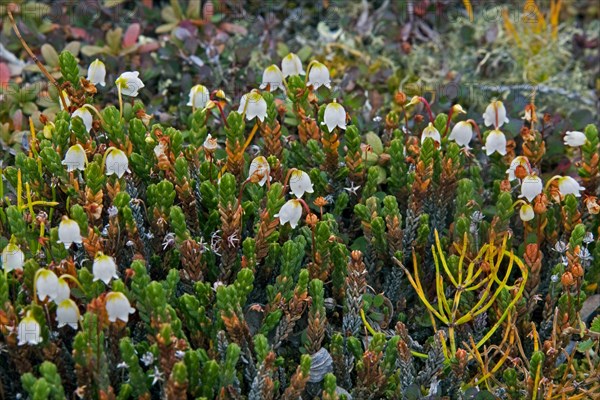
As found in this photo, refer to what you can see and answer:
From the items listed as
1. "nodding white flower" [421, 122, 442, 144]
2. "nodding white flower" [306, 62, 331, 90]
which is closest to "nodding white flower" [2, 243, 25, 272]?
"nodding white flower" [306, 62, 331, 90]

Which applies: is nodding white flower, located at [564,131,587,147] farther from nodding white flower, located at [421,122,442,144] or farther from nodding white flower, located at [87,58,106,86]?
nodding white flower, located at [87,58,106,86]

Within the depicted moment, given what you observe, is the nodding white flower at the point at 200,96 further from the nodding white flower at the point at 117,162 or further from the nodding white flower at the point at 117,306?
the nodding white flower at the point at 117,306

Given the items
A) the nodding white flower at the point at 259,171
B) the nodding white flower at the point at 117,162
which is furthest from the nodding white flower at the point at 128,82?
the nodding white flower at the point at 259,171

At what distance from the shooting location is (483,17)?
184 inches

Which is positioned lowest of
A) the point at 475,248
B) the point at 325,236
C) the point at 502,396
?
the point at 502,396

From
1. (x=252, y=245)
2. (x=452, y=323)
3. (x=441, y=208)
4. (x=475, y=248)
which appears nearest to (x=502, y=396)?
(x=452, y=323)

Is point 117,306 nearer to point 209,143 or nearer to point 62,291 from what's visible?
point 62,291

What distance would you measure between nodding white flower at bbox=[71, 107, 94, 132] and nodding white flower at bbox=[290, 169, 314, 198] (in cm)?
73

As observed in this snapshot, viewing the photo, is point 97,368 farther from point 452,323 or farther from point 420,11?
point 420,11

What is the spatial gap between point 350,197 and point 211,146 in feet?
2.01

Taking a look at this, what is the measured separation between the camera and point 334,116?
2.81m

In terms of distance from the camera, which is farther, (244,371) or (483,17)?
(483,17)

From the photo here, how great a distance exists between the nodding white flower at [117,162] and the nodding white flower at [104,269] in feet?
1.32

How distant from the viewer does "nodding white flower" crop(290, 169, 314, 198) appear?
2621mm
